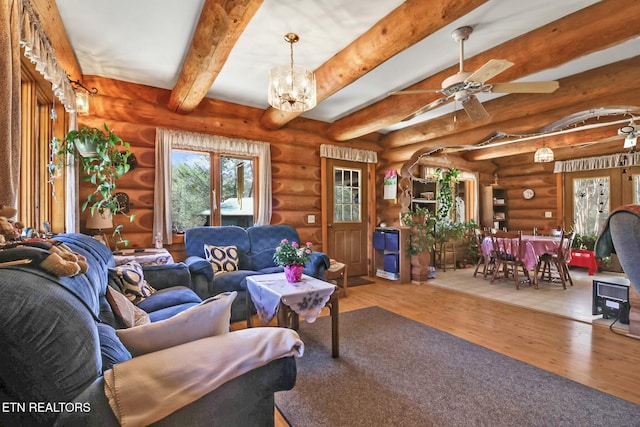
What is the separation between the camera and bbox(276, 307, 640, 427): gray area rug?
68.1 inches

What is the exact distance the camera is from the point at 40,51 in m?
1.98

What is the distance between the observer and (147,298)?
7.63ft

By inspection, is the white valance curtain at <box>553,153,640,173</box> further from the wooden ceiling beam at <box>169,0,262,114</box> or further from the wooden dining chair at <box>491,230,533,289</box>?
the wooden ceiling beam at <box>169,0,262,114</box>

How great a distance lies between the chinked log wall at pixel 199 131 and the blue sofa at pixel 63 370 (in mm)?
3060

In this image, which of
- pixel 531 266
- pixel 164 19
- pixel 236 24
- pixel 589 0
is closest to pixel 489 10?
pixel 589 0

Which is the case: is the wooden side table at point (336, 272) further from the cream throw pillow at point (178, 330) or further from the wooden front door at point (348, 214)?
the cream throw pillow at point (178, 330)

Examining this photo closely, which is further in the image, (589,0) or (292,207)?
(292,207)

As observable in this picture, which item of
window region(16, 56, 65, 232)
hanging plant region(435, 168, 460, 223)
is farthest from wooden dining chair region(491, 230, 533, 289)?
window region(16, 56, 65, 232)

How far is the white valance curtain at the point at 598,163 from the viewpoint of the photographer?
5.92 m

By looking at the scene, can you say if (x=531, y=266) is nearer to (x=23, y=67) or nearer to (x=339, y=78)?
(x=339, y=78)

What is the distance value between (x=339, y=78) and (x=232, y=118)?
2037 millimetres

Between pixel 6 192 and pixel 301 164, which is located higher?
pixel 301 164

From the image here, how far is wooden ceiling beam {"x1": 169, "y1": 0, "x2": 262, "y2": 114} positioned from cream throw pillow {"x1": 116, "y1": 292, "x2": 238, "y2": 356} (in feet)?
5.83

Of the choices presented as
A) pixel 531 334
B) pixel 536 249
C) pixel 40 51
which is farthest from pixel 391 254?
pixel 40 51
